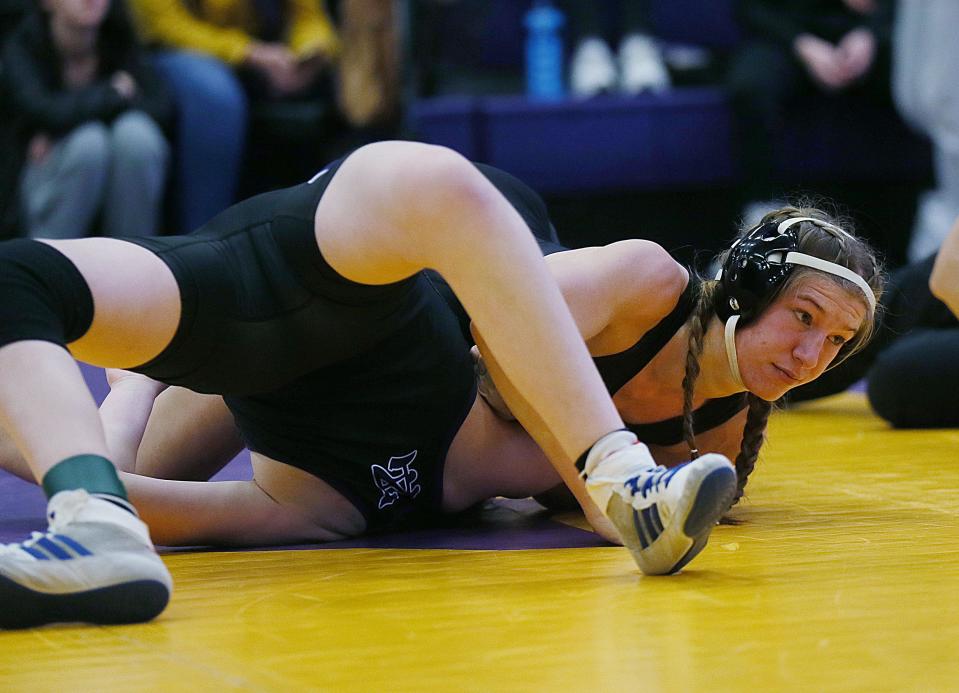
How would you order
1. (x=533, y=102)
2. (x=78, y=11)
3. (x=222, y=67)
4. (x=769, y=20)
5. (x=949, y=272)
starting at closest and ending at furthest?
(x=949, y=272)
(x=78, y=11)
(x=222, y=67)
(x=533, y=102)
(x=769, y=20)

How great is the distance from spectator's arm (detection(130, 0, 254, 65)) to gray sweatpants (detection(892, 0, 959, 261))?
267 cm

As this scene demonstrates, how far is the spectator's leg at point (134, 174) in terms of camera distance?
5.25m

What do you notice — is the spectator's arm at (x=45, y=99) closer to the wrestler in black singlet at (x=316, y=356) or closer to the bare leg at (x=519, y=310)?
the wrestler in black singlet at (x=316, y=356)

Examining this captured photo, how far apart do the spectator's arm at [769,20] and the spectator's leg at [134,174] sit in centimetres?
259

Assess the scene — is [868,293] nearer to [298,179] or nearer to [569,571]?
[569,571]

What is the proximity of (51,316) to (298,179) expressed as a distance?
4.22 meters

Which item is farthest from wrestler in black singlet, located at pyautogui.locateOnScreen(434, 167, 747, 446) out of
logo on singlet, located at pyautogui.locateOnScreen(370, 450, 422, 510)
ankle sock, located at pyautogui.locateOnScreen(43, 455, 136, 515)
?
ankle sock, located at pyautogui.locateOnScreen(43, 455, 136, 515)

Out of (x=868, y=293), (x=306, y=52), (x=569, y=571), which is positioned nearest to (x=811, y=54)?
(x=306, y=52)

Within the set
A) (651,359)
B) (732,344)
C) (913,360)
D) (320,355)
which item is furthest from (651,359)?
(913,360)

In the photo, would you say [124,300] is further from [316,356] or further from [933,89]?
[933,89]

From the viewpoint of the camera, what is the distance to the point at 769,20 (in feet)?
19.9

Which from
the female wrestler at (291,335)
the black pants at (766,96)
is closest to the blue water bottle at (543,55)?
the black pants at (766,96)

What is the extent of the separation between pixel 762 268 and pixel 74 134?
371 centimetres

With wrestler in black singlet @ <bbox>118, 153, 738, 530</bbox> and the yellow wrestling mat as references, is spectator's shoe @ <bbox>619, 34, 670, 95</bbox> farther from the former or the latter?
the yellow wrestling mat
